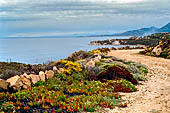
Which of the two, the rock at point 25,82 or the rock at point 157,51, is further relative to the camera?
the rock at point 157,51

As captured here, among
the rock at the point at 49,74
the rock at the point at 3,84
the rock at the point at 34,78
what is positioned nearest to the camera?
the rock at the point at 3,84

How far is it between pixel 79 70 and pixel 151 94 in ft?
16.7

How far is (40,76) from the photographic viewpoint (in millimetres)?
12312

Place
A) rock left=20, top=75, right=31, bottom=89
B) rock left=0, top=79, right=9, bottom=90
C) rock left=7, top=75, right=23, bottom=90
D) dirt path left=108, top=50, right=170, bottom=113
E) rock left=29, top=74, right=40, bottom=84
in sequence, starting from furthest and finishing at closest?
rock left=29, top=74, right=40, bottom=84
rock left=20, top=75, right=31, bottom=89
rock left=7, top=75, right=23, bottom=90
rock left=0, top=79, right=9, bottom=90
dirt path left=108, top=50, right=170, bottom=113

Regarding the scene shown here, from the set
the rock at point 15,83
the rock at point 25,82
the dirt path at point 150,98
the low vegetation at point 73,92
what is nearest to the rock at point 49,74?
the low vegetation at point 73,92

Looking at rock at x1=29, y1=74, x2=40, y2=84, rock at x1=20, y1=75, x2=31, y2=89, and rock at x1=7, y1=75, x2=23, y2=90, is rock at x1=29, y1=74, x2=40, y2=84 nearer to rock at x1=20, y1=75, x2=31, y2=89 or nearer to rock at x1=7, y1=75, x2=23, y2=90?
rock at x1=20, y1=75, x2=31, y2=89

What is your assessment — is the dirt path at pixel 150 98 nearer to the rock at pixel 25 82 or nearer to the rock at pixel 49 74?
the rock at pixel 49 74

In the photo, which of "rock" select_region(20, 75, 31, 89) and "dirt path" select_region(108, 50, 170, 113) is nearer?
"dirt path" select_region(108, 50, 170, 113)

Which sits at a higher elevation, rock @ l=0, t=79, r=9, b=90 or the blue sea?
rock @ l=0, t=79, r=9, b=90

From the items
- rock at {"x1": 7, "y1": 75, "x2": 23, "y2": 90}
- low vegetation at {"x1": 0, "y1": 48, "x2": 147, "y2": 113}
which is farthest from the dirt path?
rock at {"x1": 7, "y1": 75, "x2": 23, "y2": 90}

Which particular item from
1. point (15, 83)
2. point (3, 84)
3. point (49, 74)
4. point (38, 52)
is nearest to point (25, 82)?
point (15, 83)

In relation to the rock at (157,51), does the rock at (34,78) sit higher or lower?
lower

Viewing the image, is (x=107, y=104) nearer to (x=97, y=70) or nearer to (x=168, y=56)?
(x=97, y=70)

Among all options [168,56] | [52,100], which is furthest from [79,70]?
[168,56]
